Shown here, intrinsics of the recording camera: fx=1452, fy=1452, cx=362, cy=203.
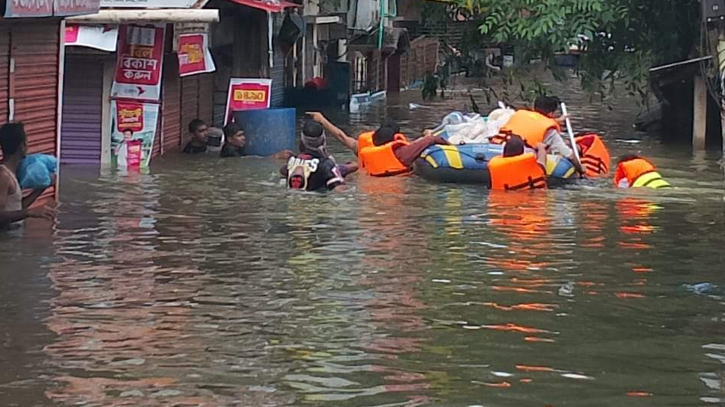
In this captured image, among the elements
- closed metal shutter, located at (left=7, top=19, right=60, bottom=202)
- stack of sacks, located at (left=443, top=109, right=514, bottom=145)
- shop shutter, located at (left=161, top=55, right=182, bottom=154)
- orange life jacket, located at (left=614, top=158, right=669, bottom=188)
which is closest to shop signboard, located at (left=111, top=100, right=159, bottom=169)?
shop shutter, located at (left=161, top=55, right=182, bottom=154)

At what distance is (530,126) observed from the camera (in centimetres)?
1795

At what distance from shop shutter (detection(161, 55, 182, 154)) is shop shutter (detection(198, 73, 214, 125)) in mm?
1701

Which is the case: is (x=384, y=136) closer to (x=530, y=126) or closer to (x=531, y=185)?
(x=530, y=126)

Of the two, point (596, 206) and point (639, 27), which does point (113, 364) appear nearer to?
point (596, 206)

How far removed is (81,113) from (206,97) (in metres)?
5.37

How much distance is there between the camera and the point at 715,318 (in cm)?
Result: 912

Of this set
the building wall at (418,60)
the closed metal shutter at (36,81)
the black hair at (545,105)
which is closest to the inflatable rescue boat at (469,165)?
the black hair at (545,105)

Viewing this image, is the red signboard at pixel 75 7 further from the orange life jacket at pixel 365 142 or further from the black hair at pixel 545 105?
the black hair at pixel 545 105

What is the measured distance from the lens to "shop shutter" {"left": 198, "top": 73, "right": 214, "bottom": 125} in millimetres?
23531

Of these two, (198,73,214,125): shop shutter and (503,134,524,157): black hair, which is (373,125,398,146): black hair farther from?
(198,73,214,125): shop shutter

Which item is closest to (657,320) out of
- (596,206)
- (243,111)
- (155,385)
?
(155,385)

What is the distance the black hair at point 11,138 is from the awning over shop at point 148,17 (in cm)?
498

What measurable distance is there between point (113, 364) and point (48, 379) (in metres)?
0.44

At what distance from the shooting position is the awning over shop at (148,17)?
16.7m
